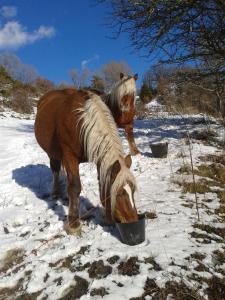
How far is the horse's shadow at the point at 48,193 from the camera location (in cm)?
386

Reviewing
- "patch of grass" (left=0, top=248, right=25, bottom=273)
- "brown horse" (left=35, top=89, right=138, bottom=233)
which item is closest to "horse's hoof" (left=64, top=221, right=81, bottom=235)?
"brown horse" (left=35, top=89, right=138, bottom=233)

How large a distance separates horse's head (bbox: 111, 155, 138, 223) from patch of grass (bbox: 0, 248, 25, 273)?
1.12 meters

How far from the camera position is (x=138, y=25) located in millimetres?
6387

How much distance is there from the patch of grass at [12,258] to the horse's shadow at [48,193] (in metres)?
0.76

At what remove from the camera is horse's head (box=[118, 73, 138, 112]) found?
584cm

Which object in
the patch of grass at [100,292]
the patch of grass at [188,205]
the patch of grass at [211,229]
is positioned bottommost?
the patch of grass at [100,292]

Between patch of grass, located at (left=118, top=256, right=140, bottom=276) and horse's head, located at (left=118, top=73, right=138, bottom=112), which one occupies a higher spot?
horse's head, located at (left=118, top=73, right=138, bottom=112)

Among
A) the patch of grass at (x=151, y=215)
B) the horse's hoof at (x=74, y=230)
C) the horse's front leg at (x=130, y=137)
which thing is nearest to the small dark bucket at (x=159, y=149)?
the horse's front leg at (x=130, y=137)

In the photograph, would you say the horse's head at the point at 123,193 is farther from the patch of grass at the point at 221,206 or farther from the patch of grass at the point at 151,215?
the patch of grass at the point at 221,206

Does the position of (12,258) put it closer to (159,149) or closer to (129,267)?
(129,267)

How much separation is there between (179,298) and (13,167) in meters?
5.24

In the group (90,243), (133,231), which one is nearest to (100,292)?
(133,231)

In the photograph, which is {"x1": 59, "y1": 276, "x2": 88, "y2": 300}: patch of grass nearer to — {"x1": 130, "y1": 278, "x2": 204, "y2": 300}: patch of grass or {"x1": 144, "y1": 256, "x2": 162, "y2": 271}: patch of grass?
{"x1": 130, "y1": 278, "x2": 204, "y2": 300}: patch of grass

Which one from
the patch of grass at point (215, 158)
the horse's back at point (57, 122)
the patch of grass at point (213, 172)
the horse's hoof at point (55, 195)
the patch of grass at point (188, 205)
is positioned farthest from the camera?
the patch of grass at point (215, 158)
